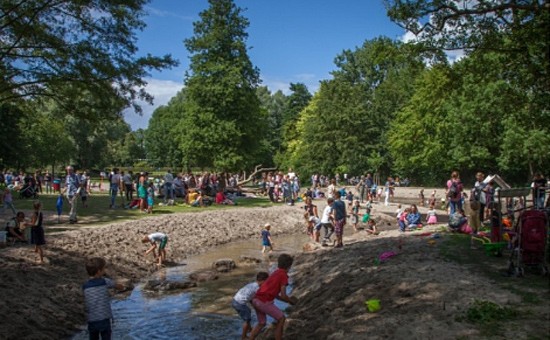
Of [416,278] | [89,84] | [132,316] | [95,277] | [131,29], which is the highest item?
[131,29]

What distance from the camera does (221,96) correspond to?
42438mm

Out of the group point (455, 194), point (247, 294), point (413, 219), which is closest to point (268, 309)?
point (247, 294)

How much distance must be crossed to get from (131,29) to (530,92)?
1537cm

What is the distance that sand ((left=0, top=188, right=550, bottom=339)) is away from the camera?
8.05 m

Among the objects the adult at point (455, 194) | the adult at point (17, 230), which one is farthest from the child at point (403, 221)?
the adult at point (17, 230)

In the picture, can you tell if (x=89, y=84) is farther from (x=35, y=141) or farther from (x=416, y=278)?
(x=35, y=141)

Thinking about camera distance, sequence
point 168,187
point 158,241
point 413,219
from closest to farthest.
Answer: point 158,241
point 413,219
point 168,187

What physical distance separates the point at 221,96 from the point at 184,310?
3150 cm

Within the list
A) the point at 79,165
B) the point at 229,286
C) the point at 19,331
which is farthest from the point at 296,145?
the point at 19,331

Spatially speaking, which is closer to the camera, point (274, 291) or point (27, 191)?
point (274, 291)

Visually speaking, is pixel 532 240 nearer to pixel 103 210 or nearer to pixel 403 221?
pixel 403 221

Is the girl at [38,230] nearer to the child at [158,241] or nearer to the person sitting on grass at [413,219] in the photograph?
the child at [158,241]

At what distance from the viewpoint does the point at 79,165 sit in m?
74.6

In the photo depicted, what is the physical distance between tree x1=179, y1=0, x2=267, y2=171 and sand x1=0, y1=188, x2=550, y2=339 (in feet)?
71.6
